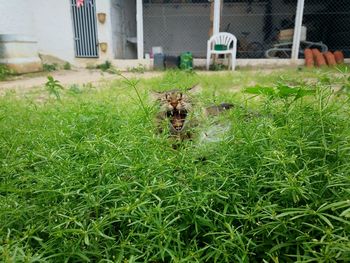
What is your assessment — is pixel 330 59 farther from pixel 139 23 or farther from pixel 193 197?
pixel 193 197

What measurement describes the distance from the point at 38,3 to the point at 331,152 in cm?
961

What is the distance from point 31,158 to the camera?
4.81ft

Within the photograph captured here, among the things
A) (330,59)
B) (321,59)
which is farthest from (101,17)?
(330,59)

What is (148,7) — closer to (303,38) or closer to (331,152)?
(303,38)

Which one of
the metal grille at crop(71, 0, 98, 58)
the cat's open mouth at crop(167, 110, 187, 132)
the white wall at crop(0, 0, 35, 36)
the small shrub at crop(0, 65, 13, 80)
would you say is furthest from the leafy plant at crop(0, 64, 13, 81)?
the cat's open mouth at crop(167, 110, 187, 132)

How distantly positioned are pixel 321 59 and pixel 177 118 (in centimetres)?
686

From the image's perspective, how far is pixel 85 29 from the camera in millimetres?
8695

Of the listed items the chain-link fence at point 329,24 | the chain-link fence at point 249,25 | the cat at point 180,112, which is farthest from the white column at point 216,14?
the cat at point 180,112

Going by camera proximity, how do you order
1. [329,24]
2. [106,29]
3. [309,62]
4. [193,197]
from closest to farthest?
[193,197], [309,62], [106,29], [329,24]

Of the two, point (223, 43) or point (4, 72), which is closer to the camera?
point (4, 72)

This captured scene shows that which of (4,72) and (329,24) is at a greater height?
(329,24)

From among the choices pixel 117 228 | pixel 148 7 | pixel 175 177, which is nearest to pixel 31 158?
pixel 117 228

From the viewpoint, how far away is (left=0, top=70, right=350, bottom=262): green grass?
0.98 metres

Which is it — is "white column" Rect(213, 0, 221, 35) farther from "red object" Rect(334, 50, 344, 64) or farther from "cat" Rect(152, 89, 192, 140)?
"cat" Rect(152, 89, 192, 140)
